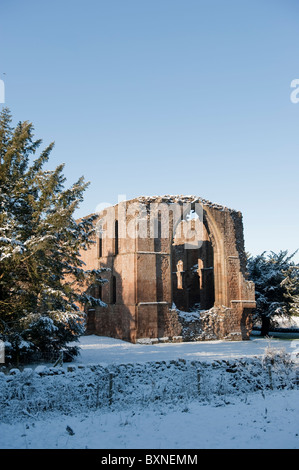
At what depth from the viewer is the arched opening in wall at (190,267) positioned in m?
25.3

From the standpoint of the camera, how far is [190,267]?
2772 cm

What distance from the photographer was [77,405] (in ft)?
24.9

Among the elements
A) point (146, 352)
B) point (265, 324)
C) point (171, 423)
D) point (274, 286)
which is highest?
point (274, 286)

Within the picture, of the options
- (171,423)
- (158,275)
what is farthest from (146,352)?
(171,423)

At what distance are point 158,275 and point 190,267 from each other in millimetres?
9283

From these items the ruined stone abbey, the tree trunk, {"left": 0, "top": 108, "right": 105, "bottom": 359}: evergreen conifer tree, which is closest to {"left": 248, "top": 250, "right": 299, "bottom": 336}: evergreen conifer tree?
the tree trunk

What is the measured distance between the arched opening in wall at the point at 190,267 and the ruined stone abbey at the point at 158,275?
1.57 meters

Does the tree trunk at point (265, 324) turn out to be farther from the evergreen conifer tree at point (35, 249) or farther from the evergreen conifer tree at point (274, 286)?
the evergreen conifer tree at point (35, 249)

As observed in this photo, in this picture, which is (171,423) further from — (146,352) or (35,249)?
(146,352)

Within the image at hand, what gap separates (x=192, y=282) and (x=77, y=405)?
2043 centimetres

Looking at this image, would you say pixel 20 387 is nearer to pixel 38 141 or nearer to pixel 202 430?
pixel 202 430

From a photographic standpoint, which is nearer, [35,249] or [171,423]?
[171,423]

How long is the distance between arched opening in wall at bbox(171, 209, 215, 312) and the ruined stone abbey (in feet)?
5.14

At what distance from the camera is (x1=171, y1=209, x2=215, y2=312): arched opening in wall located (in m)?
25.3
